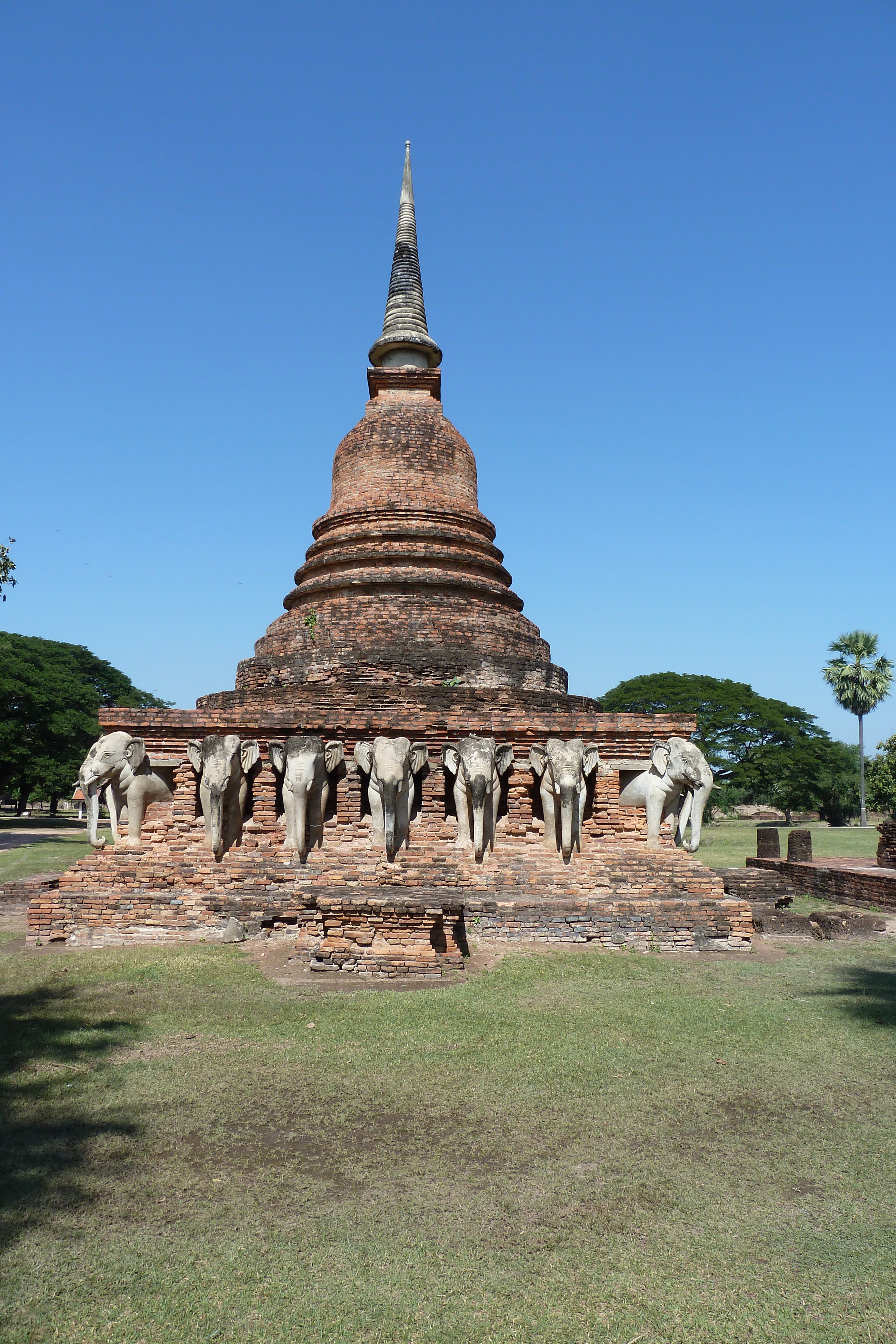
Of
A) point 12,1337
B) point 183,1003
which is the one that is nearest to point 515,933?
point 183,1003

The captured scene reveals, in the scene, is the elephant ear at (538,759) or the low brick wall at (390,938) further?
the elephant ear at (538,759)

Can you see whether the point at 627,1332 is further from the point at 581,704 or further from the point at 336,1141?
the point at 581,704

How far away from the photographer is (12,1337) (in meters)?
2.81

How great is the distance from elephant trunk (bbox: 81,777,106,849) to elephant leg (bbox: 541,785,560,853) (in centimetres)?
564

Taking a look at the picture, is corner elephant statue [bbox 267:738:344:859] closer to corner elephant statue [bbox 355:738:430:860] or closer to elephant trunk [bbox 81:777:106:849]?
corner elephant statue [bbox 355:738:430:860]

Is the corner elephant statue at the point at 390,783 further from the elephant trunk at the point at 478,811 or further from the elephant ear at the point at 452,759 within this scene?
the elephant trunk at the point at 478,811

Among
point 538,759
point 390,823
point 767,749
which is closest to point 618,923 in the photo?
point 538,759

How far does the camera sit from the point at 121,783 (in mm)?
10250

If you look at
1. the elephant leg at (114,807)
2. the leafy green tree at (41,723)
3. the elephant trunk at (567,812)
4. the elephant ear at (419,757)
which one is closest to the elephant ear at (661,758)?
the elephant trunk at (567,812)

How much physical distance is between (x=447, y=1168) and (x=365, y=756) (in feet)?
20.5

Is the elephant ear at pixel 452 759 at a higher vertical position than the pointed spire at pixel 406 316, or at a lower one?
lower

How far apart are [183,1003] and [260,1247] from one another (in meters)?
A: 3.73

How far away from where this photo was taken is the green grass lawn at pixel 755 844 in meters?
20.8

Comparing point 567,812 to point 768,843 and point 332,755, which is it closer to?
point 332,755
